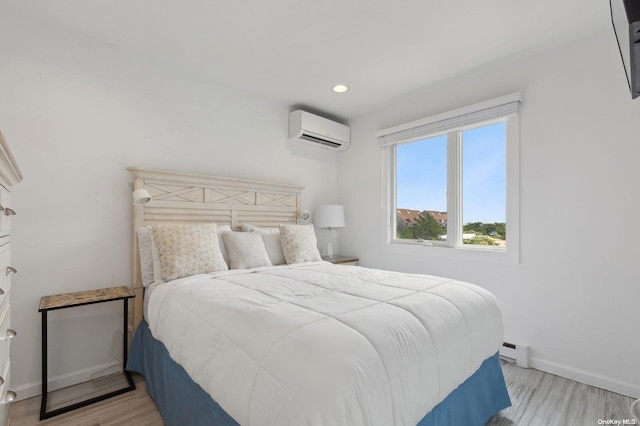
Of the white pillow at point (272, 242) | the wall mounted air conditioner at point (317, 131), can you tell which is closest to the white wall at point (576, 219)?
the wall mounted air conditioner at point (317, 131)

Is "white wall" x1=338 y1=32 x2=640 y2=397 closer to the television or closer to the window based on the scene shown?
the window

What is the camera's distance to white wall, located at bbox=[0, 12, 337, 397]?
2.08m

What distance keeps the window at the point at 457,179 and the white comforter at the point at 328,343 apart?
4.06ft

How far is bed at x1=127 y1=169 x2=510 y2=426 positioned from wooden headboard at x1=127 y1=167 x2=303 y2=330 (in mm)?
34

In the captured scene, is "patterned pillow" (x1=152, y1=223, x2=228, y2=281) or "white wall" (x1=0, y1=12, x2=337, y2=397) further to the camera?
"patterned pillow" (x1=152, y1=223, x2=228, y2=281)

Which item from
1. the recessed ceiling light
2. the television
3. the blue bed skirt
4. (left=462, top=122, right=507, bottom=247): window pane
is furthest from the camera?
Result: the recessed ceiling light

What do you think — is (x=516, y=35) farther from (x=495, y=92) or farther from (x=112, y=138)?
(x=112, y=138)

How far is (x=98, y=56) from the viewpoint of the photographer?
2396 mm

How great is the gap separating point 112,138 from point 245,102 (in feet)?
4.43

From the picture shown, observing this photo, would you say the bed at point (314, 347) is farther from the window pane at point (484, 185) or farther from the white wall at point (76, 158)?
the window pane at point (484, 185)

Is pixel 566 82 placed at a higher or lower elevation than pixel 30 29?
lower

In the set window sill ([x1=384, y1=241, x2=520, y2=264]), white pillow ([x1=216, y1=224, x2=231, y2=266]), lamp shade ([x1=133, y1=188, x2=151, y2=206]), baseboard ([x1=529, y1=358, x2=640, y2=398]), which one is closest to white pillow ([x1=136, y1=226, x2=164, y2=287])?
lamp shade ([x1=133, y1=188, x2=151, y2=206])

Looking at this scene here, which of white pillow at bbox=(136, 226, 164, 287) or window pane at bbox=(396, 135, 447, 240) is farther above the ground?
window pane at bbox=(396, 135, 447, 240)

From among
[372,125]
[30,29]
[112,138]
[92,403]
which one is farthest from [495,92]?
[92,403]
